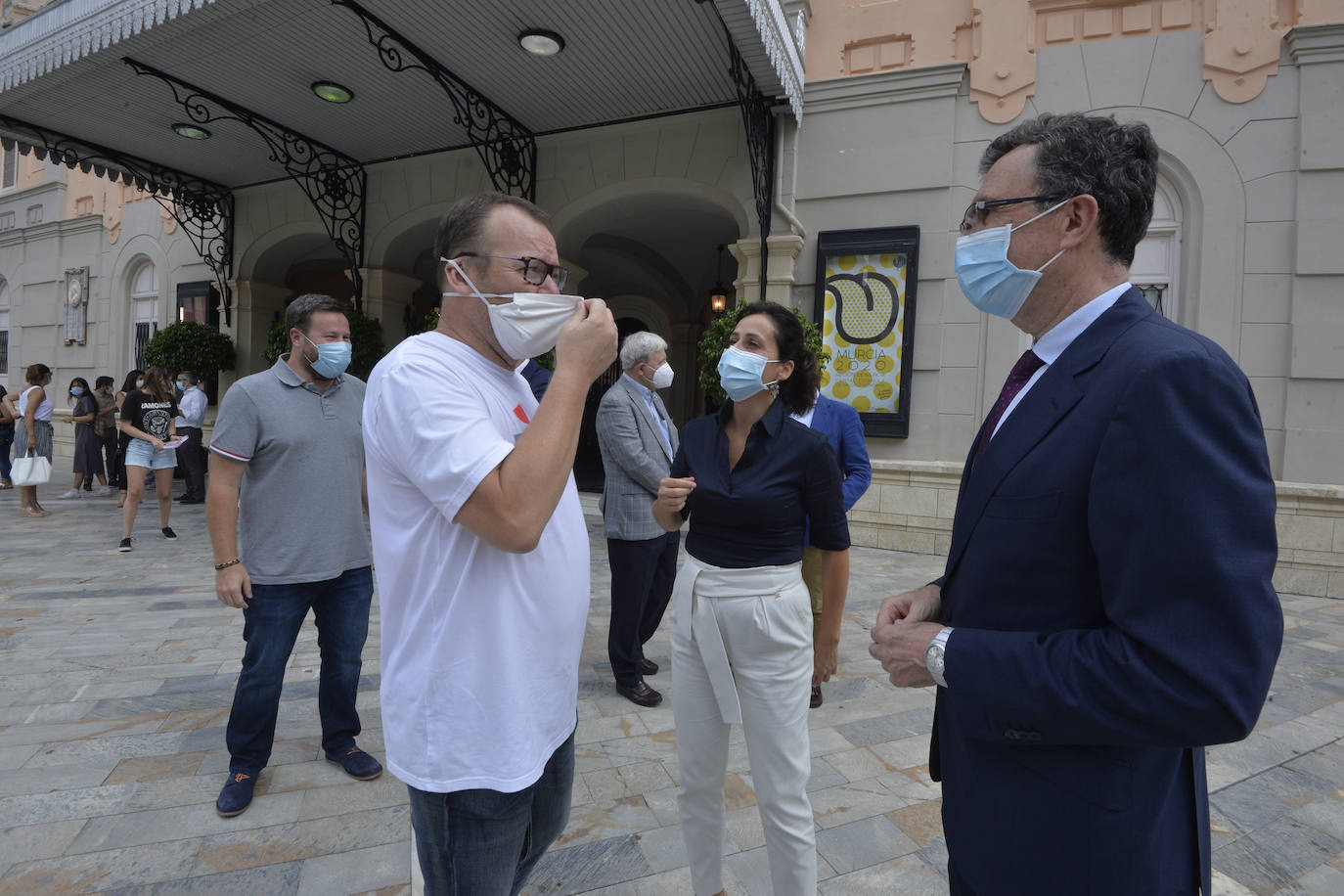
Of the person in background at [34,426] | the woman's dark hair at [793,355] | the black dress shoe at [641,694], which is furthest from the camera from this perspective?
the person in background at [34,426]

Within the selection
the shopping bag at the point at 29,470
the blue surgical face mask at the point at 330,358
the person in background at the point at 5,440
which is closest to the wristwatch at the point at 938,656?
the blue surgical face mask at the point at 330,358

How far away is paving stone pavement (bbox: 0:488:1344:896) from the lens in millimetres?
2279

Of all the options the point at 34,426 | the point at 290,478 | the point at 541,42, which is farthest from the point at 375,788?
the point at 34,426

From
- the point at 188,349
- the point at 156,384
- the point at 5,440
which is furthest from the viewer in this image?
the point at 188,349

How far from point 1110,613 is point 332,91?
9.71m

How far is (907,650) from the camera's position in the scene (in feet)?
3.79

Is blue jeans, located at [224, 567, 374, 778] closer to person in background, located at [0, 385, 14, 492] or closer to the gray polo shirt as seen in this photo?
the gray polo shirt

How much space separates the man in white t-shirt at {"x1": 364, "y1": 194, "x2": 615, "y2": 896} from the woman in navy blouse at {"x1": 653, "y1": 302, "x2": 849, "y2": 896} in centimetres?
72

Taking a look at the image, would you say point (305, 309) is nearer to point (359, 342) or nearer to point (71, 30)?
point (71, 30)

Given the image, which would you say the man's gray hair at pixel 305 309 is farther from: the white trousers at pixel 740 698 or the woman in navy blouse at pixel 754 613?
the white trousers at pixel 740 698

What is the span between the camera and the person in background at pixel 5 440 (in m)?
9.94

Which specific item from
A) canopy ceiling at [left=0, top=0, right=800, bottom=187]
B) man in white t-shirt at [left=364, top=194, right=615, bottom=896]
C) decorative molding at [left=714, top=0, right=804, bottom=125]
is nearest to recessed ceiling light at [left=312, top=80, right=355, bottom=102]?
canopy ceiling at [left=0, top=0, right=800, bottom=187]

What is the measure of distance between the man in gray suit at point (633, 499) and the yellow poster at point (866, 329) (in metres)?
4.03

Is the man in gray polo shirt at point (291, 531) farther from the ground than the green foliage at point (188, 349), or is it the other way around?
the green foliage at point (188, 349)
